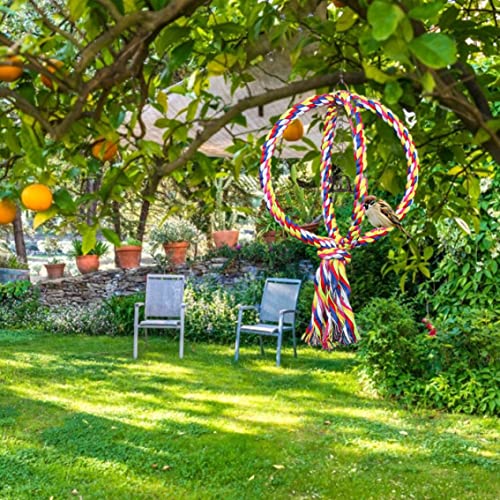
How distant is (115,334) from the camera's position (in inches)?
263

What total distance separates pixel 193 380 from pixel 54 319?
8.73 feet

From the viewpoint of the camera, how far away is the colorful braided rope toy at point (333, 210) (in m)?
1.14

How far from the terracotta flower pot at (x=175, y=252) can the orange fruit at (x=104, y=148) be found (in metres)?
6.48

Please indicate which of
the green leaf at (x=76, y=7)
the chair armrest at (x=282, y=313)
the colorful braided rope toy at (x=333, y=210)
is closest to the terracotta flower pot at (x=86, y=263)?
the chair armrest at (x=282, y=313)

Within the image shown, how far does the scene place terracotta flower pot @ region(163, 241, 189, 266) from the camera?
26.3ft

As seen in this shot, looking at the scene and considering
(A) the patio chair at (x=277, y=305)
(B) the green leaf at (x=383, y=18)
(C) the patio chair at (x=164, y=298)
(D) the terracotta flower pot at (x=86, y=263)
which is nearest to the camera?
(B) the green leaf at (x=383, y=18)

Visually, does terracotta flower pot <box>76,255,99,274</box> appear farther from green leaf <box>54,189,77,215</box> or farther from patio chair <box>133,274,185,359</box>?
green leaf <box>54,189,77,215</box>

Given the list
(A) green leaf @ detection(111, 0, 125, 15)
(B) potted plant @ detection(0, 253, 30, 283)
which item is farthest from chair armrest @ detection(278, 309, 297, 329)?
(A) green leaf @ detection(111, 0, 125, 15)

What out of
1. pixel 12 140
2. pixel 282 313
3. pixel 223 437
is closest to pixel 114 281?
pixel 282 313

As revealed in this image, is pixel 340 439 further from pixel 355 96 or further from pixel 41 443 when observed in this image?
pixel 355 96

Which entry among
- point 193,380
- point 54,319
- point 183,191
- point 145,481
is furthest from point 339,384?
point 183,191

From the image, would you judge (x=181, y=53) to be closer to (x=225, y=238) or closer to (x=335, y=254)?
(x=335, y=254)

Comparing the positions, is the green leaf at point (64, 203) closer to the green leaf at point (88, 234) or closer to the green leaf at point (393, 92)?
the green leaf at point (88, 234)

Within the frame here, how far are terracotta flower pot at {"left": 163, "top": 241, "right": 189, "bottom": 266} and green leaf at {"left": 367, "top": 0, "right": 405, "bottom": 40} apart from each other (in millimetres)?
7358
